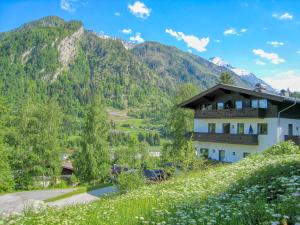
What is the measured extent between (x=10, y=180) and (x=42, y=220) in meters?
42.4

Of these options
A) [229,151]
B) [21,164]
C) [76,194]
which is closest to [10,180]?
[21,164]

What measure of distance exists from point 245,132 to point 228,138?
1.88 metres

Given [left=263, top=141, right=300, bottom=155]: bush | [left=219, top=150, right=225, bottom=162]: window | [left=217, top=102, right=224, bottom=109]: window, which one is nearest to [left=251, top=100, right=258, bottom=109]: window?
[left=217, top=102, right=224, bottom=109]: window

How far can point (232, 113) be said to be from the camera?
126 feet

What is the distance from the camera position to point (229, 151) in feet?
129

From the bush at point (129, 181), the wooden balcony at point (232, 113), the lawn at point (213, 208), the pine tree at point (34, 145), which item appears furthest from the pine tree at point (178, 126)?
the lawn at point (213, 208)

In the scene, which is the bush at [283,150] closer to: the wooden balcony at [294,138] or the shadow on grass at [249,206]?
the shadow on grass at [249,206]

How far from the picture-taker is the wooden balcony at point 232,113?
35531 mm

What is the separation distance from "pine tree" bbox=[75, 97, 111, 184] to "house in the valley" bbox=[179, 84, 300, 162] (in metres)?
16.0

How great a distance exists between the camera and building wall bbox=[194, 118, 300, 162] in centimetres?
3516

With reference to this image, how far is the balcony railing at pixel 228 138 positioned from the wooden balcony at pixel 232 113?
2.02 m

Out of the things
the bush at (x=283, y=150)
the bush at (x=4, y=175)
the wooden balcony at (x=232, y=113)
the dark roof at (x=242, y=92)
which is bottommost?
the bush at (x=4, y=175)

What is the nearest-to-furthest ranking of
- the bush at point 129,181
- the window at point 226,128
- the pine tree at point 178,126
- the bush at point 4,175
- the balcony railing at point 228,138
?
the bush at point 129,181 < the balcony railing at point 228,138 < the window at point 226,128 < the bush at point 4,175 < the pine tree at point 178,126

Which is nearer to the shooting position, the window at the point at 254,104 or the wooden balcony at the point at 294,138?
the wooden balcony at the point at 294,138
